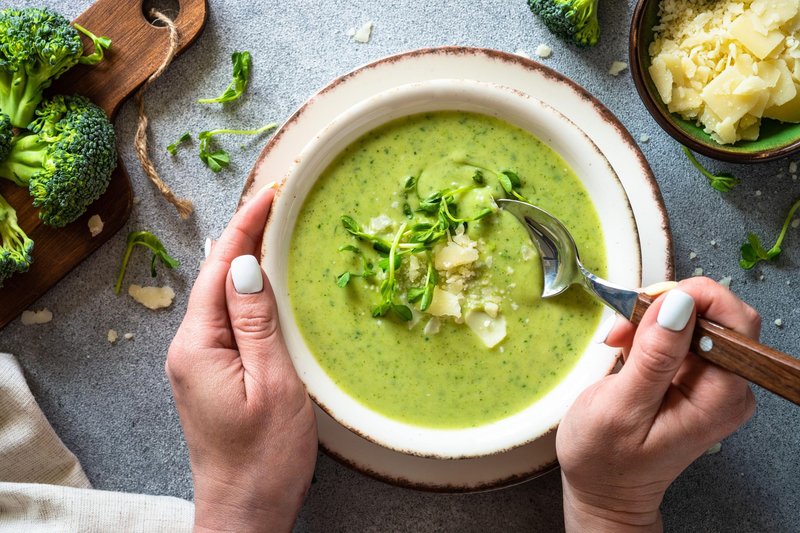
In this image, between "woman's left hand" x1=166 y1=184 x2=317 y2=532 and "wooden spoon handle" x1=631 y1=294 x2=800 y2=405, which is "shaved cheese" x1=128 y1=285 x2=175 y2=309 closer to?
"woman's left hand" x1=166 y1=184 x2=317 y2=532

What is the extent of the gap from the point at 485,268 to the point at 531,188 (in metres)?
0.26

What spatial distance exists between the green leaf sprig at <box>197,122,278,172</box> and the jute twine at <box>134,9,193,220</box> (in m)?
0.14

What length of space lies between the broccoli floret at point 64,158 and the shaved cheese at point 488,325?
1.17 m

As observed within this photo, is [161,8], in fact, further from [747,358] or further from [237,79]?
[747,358]

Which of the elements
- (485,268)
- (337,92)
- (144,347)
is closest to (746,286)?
(485,268)

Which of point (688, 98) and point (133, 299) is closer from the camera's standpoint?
point (688, 98)

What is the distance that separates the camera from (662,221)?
205 centimetres

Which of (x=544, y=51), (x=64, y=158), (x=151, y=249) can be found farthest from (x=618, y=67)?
(x=64, y=158)

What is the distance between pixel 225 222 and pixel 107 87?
554mm

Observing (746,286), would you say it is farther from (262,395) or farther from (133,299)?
(133,299)

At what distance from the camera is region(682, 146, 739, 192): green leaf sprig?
2215mm

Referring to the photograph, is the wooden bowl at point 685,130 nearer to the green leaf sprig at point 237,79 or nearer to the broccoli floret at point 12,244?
the green leaf sprig at point 237,79

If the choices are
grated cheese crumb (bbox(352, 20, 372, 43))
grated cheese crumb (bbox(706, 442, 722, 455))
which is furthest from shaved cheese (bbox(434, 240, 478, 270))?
grated cheese crumb (bbox(706, 442, 722, 455))

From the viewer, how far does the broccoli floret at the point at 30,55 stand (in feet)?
6.90
